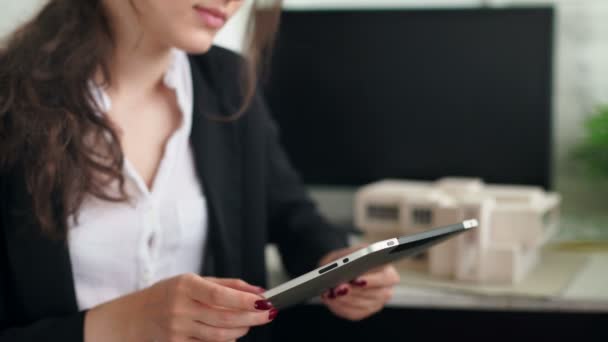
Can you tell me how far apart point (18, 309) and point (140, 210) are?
0.66 feet

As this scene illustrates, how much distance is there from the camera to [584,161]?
1.68 m

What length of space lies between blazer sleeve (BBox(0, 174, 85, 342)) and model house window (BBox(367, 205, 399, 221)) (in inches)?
25.1

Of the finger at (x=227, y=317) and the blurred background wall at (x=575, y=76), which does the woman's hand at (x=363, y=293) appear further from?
the blurred background wall at (x=575, y=76)

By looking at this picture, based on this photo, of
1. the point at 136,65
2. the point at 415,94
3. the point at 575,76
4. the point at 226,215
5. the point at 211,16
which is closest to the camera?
the point at 211,16

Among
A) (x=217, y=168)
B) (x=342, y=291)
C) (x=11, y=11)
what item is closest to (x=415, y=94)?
(x=217, y=168)

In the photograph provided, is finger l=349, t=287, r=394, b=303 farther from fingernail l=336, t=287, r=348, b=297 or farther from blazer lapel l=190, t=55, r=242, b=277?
blazer lapel l=190, t=55, r=242, b=277

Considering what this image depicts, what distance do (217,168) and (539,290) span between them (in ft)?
1.71

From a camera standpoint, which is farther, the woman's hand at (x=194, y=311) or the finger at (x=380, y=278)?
the finger at (x=380, y=278)

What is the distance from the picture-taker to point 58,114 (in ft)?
3.35

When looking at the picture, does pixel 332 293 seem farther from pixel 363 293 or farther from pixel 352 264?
pixel 352 264

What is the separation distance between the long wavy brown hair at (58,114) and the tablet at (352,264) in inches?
12.2

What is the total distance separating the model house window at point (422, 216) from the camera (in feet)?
4.53

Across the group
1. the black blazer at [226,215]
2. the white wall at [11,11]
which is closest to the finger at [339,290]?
the black blazer at [226,215]

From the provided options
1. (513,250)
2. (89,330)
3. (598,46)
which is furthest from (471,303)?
(598,46)
